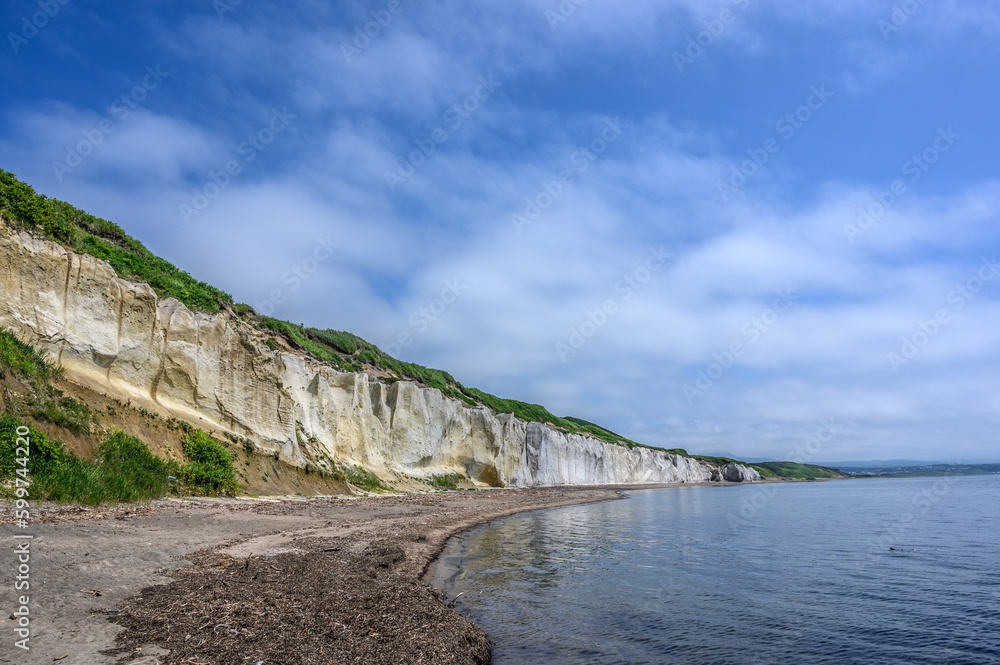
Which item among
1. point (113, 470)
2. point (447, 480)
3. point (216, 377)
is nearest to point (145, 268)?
point (216, 377)

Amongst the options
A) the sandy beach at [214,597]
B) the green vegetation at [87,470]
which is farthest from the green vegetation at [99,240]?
the sandy beach at [214,597]

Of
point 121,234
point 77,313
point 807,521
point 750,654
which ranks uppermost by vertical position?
point 121,234

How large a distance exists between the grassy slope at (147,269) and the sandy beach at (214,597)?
1254 centimetres

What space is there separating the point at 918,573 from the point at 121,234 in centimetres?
3480

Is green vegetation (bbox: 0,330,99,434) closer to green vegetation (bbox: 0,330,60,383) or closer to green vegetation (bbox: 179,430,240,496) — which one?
green vegetation (bbox: 0,330,60,383)

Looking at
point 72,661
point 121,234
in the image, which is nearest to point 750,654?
point 72,661

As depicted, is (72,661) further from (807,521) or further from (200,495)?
(807,521)

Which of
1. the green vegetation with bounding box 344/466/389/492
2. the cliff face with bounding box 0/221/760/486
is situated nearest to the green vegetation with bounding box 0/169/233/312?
the cliff face with bounding box 0/221/760/486

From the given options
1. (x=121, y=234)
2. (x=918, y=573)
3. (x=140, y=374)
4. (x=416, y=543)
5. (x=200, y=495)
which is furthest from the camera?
(x=121, y=234)

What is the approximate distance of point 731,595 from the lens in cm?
1077

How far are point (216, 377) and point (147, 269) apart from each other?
6121mm

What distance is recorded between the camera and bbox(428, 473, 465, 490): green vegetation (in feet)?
124

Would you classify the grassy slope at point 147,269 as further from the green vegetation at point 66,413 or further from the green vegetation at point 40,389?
the green vegetation at point 66,413

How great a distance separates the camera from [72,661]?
464 cm
